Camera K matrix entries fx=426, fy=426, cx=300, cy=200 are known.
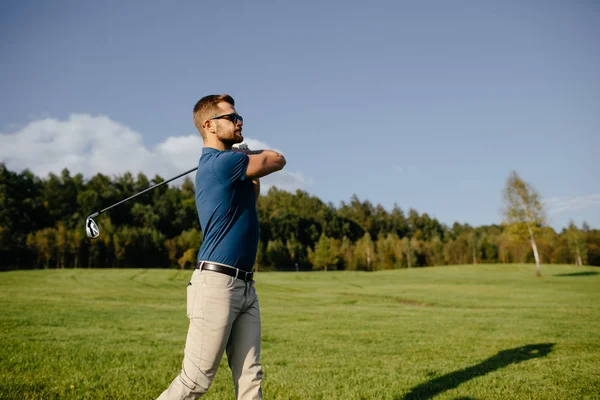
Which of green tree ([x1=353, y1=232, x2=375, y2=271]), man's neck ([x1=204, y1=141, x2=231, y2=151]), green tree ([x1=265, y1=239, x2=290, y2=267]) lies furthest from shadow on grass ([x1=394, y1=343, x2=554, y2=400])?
green tree ([x1=353, y1=232, x2=375, y2=271])

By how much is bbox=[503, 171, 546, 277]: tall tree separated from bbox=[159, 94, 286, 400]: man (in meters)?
51.8

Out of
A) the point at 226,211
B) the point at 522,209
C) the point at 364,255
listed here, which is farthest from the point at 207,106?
the point at 364,255

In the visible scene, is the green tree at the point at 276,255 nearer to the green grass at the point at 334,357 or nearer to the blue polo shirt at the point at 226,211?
the green grass at the point at 334,357

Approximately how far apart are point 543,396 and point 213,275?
5.36 metres

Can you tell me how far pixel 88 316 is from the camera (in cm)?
1612

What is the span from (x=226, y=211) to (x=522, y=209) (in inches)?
2110

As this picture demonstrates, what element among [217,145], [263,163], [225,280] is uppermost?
[217,145]

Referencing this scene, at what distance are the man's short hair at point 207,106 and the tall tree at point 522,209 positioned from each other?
51809 millimetres

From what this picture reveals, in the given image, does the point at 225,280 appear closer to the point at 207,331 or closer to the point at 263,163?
the point at 207,331

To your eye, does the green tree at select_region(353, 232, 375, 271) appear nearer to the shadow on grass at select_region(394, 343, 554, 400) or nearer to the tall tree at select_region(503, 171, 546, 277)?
the tall tree at select_region(503, 171, 546, 277)

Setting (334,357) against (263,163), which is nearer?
(263,163)

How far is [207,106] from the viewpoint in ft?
13.2

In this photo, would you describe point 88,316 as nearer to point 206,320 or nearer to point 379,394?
point 379,394

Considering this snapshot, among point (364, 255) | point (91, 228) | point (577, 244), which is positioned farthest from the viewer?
point (364, 255)
